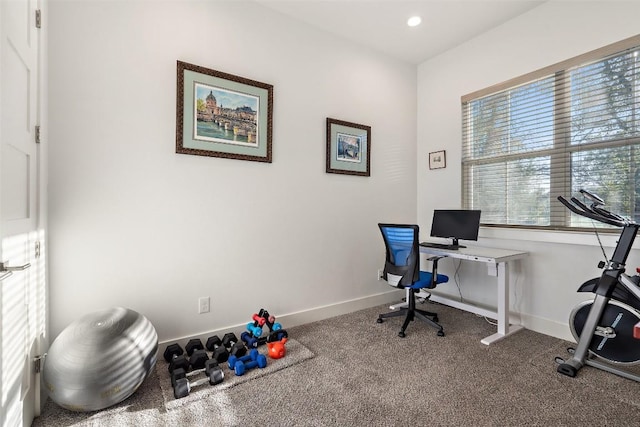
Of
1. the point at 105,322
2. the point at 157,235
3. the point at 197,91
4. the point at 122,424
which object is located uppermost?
the point at 197,91

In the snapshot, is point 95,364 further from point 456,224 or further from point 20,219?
point 456,224

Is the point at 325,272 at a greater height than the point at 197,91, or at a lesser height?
lesser

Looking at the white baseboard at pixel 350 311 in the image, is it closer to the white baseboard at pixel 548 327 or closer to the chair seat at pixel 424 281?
the white baseboard at pixel 548 327

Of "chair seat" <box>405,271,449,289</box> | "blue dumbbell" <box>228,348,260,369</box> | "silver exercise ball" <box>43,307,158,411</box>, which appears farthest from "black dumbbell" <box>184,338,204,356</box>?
"chair seat" <box>405,271,449,289</box>

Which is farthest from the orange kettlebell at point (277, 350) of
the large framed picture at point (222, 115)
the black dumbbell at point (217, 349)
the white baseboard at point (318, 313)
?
the large framed picture at point (222, 115)

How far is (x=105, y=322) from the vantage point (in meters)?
1.74

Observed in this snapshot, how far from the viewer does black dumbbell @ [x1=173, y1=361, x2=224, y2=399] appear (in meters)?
1.78

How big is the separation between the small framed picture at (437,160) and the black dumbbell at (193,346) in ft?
10.2

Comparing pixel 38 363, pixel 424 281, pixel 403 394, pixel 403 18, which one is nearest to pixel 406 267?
pixel 424 281

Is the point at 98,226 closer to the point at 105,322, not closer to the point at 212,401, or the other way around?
the point at 105,322

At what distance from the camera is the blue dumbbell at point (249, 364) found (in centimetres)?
202

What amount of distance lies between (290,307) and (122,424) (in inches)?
60.1

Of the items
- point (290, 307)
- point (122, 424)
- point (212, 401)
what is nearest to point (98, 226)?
point (122, 424)

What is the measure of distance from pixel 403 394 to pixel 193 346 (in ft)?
4.97
